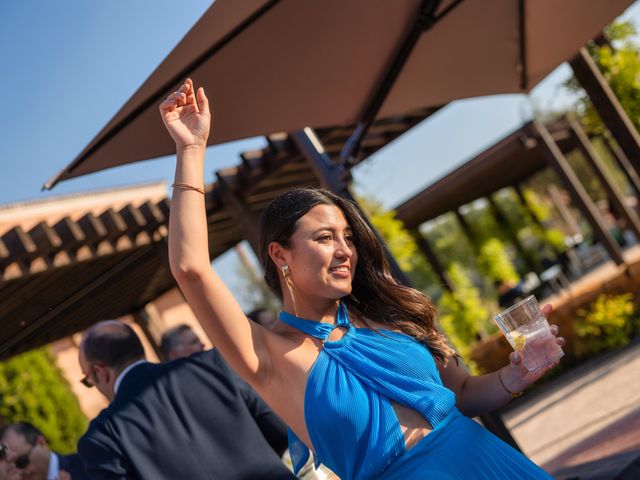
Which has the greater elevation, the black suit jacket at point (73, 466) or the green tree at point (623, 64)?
the green tree at point (623, 64)

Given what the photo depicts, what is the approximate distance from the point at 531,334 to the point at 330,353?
51cm

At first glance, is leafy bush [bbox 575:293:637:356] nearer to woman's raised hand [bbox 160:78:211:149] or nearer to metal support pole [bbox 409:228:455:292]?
woman's raised hand [bbox 160:78:211:149]

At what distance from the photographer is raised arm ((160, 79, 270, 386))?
1.72 m

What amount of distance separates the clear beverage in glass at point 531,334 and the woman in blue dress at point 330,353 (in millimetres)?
61

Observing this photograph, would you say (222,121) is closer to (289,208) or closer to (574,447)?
(289,208)

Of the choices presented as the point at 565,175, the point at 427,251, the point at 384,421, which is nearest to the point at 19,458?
the point at 384,421

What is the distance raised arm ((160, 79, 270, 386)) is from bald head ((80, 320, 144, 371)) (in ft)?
4.06

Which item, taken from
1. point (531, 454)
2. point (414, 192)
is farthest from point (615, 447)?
point (414, 192)

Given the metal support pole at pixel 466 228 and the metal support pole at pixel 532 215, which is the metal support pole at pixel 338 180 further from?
the metal support pole at pixel 466 228

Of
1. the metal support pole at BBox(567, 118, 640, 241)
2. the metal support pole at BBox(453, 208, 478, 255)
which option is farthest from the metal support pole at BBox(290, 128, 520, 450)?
the metal support pole at BBox(453, 208, 478, 255)

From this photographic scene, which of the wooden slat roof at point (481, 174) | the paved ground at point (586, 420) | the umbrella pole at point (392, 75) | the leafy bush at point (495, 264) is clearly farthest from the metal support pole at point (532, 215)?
the umbrella pole at point (392, 75)

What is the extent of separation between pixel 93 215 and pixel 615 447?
4.11 metres

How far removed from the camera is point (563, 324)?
915cm

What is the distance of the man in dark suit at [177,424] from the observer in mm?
2652
